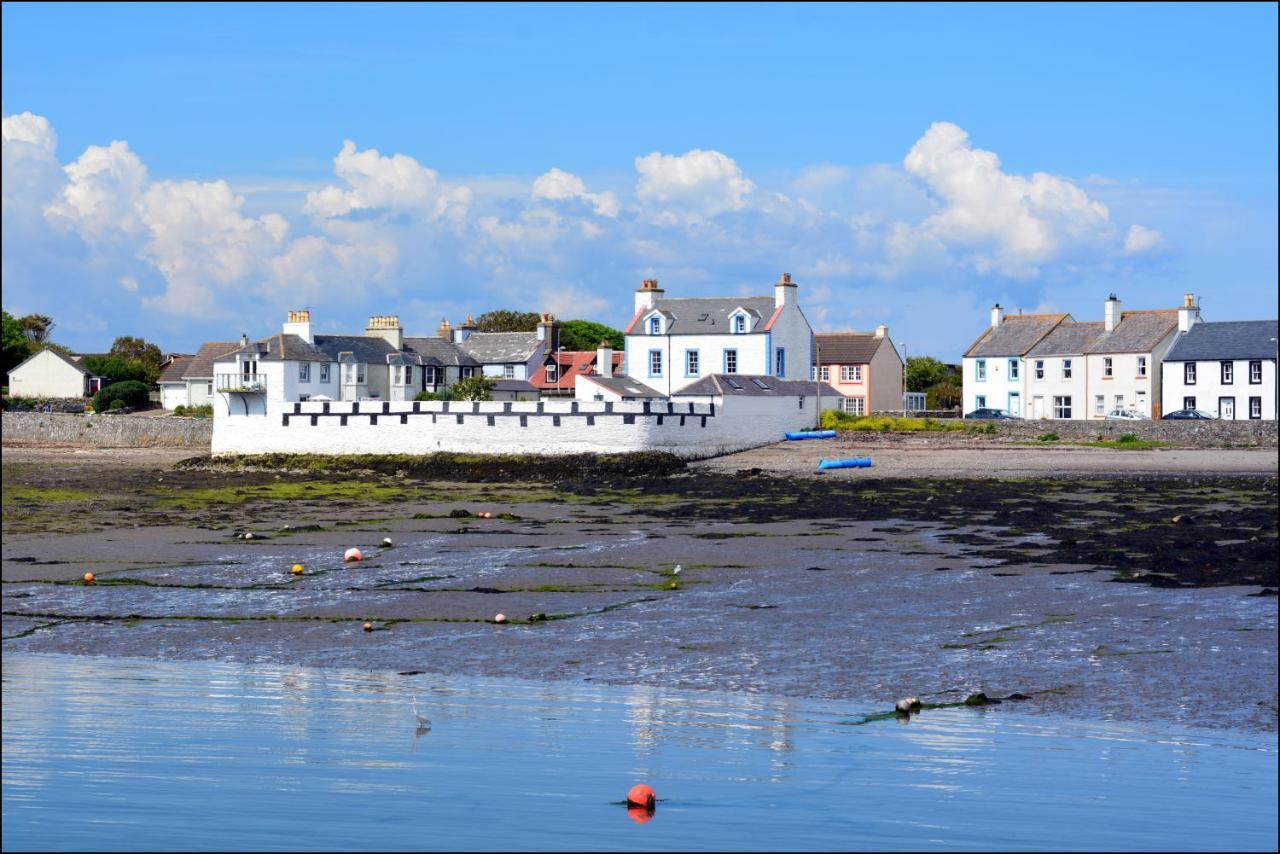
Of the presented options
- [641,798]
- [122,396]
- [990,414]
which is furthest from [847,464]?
[122,396]

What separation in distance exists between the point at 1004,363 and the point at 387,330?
30826mm

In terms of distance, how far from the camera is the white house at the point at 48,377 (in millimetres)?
83125

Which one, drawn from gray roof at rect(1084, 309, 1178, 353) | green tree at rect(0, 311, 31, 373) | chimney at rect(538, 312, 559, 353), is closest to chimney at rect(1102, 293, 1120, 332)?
gray roof at rect(1084, 309, 1178, 353)

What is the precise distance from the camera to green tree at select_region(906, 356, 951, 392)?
3499 inches

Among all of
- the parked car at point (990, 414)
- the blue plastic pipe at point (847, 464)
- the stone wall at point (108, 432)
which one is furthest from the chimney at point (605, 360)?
the blue plastic pipe at point (847, 464)

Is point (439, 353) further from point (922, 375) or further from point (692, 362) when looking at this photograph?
point (922, 375)

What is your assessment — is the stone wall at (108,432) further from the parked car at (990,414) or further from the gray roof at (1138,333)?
the gray roof at (1138,333)

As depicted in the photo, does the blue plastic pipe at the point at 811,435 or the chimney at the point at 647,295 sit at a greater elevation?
the chimney at the point at 647,295

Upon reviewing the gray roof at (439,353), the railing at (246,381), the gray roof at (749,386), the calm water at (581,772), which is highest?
the gray roof at (439,353)

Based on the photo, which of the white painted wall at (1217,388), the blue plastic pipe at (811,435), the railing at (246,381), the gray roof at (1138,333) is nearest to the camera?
the blue plastic pipe at (811,435)

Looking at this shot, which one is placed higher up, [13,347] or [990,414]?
[13,347]

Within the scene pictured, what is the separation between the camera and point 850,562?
20.9 m

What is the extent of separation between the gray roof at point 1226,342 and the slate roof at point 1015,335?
7729mm

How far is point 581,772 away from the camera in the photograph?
9664 mm
